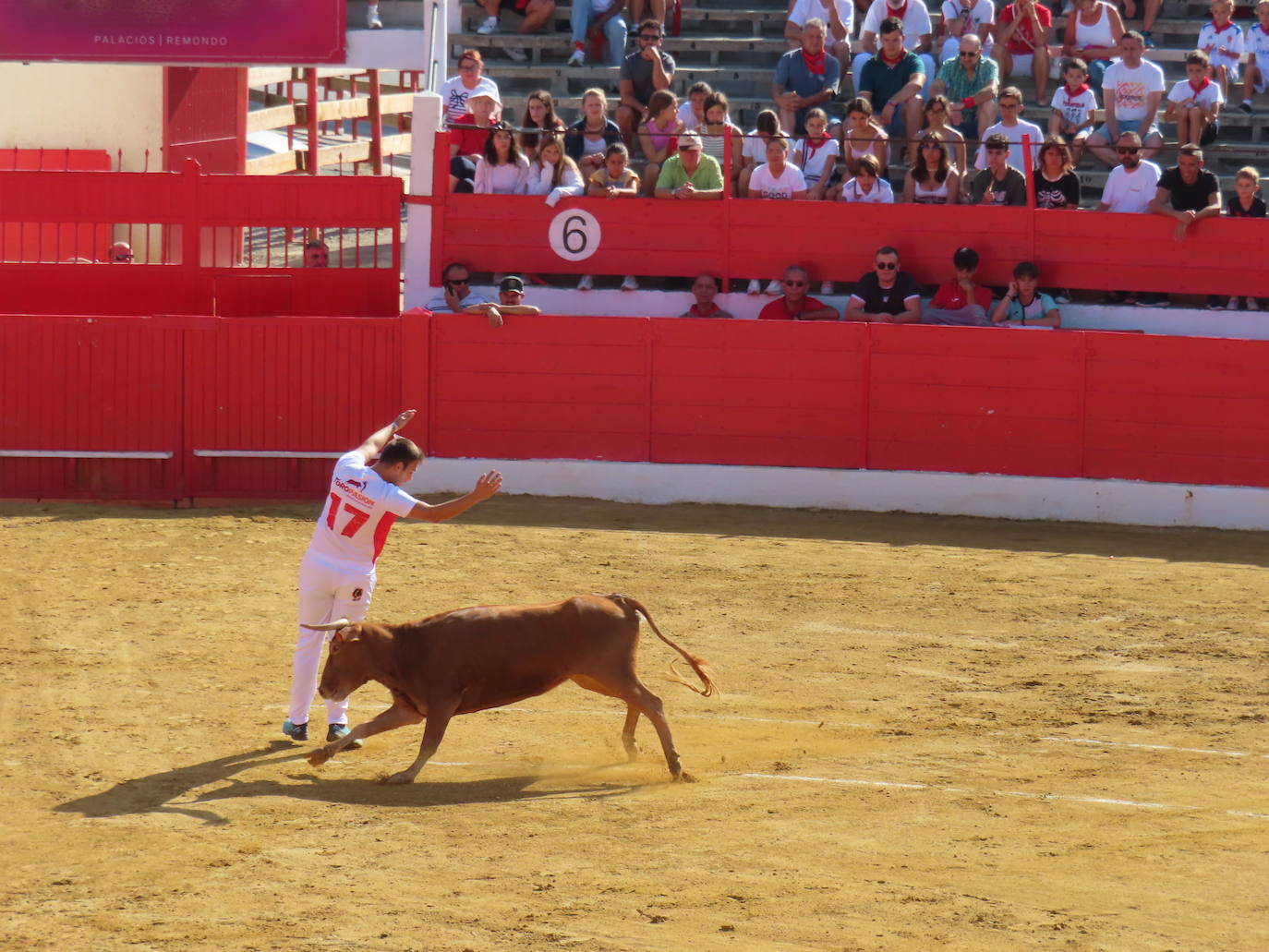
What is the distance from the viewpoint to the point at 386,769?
7445 millimetres

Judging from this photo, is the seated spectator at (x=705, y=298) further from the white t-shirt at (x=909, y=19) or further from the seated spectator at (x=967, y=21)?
the seated spectator at (x=967, y=21)

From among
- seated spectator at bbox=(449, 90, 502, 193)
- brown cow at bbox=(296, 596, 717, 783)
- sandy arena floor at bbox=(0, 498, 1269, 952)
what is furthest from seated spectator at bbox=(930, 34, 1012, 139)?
brown cow at bbox=(296, 596, 717, 783)

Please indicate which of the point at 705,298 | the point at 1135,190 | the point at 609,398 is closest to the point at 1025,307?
the point at 1135,190

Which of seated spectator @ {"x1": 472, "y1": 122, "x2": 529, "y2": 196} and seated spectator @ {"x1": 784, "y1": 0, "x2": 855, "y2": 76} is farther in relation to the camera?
seated spectator @ {"x1": 784, "y1": 0, "x2": 855, "y2": 76}

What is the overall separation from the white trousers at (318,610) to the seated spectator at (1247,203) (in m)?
8.88

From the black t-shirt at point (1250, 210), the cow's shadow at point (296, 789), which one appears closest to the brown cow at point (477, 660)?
the cow's shadow at point (296, 789)

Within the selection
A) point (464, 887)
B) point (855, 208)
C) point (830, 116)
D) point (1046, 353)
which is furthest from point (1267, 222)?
point (464, 887)

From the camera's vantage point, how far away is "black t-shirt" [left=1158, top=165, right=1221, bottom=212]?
14031mm

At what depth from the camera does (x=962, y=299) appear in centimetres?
1382

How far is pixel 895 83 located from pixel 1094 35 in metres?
2.49

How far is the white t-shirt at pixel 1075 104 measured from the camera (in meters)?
15.6

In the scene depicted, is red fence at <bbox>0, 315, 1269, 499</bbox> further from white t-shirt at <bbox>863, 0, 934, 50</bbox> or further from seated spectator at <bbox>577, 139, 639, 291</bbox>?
white t-shirt at <bbox>863, 0, 934, 50</bbox>

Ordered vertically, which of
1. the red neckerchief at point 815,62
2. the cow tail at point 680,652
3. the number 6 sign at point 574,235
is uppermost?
the red neckerchief at point 815,62

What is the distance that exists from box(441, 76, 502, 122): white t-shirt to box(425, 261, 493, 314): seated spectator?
184 cm
